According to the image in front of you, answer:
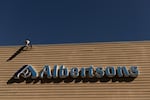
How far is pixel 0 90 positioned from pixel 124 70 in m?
7.28

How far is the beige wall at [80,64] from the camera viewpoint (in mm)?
19984

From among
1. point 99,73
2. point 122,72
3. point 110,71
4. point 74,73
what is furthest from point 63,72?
point 122,72

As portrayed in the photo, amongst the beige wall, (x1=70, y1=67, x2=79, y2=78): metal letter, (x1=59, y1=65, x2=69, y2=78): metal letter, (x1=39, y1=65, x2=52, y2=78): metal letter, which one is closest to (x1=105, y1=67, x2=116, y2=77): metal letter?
the beige wall

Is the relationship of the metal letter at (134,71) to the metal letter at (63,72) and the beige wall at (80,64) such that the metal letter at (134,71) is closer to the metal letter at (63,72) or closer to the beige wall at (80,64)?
the beige wall at (80,64)

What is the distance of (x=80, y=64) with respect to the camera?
70.9 feet

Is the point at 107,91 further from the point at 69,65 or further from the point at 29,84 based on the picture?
the point at 29,84

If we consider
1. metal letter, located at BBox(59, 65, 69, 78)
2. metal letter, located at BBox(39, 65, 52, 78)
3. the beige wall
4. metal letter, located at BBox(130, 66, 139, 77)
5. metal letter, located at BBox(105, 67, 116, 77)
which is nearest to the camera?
the beige wall

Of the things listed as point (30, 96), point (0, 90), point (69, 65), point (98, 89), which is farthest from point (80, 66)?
point (0, 90)

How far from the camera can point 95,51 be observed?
2216cm

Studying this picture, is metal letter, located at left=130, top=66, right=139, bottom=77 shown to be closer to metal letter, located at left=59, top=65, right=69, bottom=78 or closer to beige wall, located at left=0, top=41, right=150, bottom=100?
beige wall, located at left=0, top=41, right=150, bottom=100

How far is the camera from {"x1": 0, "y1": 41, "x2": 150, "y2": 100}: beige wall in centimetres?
1998

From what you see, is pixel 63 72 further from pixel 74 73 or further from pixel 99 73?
pixel 99 73

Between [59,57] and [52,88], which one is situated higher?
[59,57]

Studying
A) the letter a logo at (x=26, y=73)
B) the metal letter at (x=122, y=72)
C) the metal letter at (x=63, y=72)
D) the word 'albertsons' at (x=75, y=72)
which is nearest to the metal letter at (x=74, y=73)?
the word 'albertsons' at (x=75, y=72)
